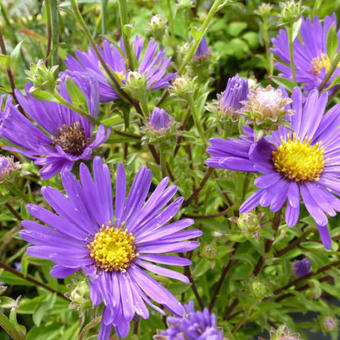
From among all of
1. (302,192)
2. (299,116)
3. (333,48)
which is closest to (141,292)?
(302,192)

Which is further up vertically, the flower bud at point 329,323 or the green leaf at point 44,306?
the green leaf at point 44,306

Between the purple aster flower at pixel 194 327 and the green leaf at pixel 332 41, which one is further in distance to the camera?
the green leaf at pixel 332 41

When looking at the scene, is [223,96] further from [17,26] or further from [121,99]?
[17,26]

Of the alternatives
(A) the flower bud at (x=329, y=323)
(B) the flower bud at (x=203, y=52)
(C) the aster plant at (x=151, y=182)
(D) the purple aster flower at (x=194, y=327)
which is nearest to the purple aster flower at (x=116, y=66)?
(C) the aster plant at (x=151, y=182)

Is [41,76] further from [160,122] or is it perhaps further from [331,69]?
[331,69]

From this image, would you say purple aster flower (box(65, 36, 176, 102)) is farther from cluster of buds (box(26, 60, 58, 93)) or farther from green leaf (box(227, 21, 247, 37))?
green leaf (box(227, 21, 247, 37))

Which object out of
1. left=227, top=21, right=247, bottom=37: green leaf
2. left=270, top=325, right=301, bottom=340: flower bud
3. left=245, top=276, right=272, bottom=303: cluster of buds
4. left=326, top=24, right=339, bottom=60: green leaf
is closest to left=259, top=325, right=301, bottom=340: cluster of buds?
left=270, top=325, right=301, bottom=340: flower bud

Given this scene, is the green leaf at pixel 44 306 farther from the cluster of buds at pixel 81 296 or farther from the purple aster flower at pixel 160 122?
the purple aster flower at pixel 160 122
